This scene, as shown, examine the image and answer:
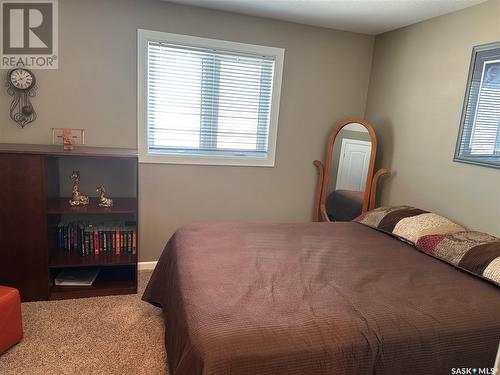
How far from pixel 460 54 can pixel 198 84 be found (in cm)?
203

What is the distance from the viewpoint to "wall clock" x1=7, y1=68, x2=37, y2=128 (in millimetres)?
2533

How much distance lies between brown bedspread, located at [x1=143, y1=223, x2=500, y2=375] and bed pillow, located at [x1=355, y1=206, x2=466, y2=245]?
0.69 feet

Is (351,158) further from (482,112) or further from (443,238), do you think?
(443,238)

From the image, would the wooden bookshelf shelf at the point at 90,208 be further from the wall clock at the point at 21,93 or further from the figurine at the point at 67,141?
the wall clock at the point at 21,93

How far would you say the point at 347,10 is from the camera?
2.67 meters

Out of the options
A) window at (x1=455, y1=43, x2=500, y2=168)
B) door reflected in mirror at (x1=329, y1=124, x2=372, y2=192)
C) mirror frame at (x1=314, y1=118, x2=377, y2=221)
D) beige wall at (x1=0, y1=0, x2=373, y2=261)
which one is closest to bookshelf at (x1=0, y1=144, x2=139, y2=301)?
beige wall at (x1=0, y1=0, x2=373, y2=261)

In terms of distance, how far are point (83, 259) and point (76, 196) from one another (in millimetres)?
487

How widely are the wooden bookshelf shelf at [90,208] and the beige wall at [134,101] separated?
0.31 metres

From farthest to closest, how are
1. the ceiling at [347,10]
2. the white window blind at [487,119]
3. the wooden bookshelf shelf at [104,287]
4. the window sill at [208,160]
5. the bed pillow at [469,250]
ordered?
the window sill at [208,160], the wooden bookshelf shelf at [104,287], the ceiling at [347,10], the white window blind at [487,119], the bed pillow at [469,250]

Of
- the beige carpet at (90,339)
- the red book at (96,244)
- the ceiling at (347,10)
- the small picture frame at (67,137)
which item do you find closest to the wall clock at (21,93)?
the small picture frame at (67,137)

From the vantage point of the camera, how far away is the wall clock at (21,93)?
2.53 metres

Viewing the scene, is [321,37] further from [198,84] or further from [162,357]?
[162,357]

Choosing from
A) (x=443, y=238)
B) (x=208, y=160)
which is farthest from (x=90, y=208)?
(x=443, y=238)

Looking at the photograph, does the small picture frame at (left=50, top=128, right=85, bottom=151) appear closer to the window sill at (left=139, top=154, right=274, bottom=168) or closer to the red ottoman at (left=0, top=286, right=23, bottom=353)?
the window sill at (left=139, top=154, right=274, bottom=168)
